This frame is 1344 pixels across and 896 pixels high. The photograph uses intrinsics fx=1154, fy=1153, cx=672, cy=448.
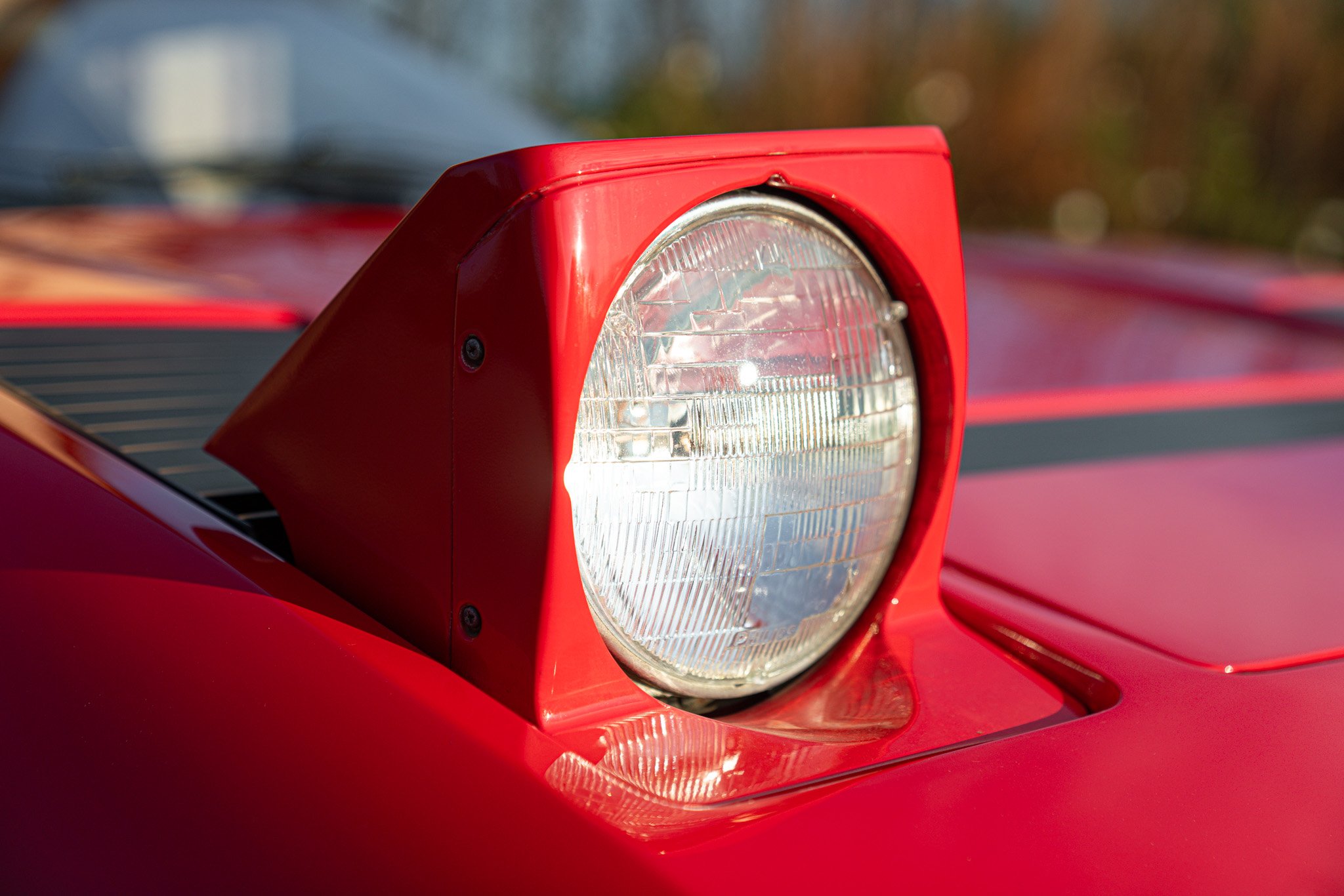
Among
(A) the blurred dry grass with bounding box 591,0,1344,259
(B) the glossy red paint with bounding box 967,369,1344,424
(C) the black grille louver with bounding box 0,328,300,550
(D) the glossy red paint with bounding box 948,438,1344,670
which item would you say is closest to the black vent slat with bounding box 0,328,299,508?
(C) the black grille louver with bounding box 0,328,300,550

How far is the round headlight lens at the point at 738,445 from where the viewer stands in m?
0.66

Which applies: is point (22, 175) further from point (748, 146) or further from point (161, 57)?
point (748, 146)

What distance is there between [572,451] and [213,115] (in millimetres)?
1622

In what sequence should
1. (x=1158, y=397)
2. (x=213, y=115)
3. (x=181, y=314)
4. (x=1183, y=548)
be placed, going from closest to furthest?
(x=1183, y=548)
(x=181, y=314)
(x=1158, y=397)
(x=213, y=115)

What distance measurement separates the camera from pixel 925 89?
6.77 m

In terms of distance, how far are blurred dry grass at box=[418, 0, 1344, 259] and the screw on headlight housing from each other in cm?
590

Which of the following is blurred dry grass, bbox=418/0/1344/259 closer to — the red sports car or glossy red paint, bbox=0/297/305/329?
glossy red paint, bbox=0/297/305/329

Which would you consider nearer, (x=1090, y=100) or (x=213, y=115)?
(x=213, y=115)

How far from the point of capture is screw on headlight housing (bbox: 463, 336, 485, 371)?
0.64 metres

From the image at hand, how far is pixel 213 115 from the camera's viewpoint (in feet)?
6.43

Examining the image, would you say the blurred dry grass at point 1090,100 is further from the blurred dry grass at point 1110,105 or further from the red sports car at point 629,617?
the red sports car at point 629,617

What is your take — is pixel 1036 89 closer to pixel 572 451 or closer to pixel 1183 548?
pixel 1183 548

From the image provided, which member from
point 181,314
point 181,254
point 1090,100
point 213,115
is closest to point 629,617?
point 181,314

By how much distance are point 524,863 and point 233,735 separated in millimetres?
202
